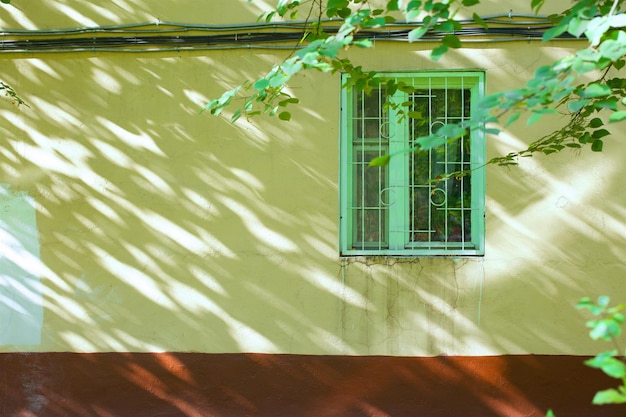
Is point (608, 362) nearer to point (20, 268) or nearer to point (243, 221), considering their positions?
point (243, 221)

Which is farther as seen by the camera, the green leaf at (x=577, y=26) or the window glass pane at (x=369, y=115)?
the window glass pane at (x=369, y=115)

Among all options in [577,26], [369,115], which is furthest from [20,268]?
[577,26]

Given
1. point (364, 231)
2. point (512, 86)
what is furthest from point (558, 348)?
point (512, 86)

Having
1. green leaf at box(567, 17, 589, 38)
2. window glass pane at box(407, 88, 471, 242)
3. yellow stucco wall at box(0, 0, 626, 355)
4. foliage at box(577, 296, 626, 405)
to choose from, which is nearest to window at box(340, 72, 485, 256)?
window glass pane at box(407, 88, 471, 242)

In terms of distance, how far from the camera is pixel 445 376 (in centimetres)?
473

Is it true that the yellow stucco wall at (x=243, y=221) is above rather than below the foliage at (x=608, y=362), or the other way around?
above

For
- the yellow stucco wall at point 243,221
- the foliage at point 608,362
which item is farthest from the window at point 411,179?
the foliage at point 608,362

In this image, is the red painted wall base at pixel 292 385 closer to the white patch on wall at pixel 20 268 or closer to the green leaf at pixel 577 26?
the white patch on wall at pixel 20 268

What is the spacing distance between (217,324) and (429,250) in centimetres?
172

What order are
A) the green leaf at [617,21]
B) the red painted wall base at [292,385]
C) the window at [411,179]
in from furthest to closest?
the window at [411,179] < the red painted wall base at [292,385] < the green leaf at [617,21]

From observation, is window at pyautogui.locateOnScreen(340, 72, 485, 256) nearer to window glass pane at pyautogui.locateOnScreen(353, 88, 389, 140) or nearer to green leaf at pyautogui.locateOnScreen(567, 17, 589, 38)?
window glass pane at pyautogui.locateOnScreen(353, 88, 389, 140)

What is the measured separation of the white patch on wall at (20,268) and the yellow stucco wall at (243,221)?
1.9 inches

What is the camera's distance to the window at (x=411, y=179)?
16.0 feet

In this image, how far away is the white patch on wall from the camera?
4.95 meters
